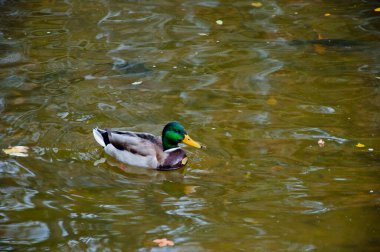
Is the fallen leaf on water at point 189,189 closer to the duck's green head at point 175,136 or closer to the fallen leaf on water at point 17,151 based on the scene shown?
the duck's green head at point 175,136

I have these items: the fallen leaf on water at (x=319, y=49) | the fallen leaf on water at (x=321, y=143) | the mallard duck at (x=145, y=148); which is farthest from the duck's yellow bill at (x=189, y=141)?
the fallen leaf on water at (x=319, y=49)

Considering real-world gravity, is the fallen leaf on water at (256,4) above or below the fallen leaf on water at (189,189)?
above

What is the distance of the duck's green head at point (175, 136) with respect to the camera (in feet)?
25.6

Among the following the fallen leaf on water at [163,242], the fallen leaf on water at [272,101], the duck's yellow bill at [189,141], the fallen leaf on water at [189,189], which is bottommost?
the fallen leaf on water at [189,189]

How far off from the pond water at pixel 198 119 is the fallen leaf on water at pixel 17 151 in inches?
4.7

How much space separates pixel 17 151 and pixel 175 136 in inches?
69.9

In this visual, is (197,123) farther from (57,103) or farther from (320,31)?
(320,31)

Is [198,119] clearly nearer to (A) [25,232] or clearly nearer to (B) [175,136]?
(B) [175,136]

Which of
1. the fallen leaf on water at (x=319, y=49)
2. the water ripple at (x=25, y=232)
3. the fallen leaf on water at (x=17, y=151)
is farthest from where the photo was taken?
the fallen leaf on water at (x=319, y=49)

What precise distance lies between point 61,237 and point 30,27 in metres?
6.91

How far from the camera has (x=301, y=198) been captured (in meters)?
6.73

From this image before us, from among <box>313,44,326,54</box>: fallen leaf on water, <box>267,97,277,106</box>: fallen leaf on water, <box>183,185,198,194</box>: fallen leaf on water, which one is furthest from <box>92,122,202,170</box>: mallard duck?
<box>313,44,326,54</box>: fallen leaf on water

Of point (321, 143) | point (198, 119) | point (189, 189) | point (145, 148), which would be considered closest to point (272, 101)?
point (198, 119)

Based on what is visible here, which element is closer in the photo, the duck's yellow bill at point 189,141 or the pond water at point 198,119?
the pond water at point 198,119
